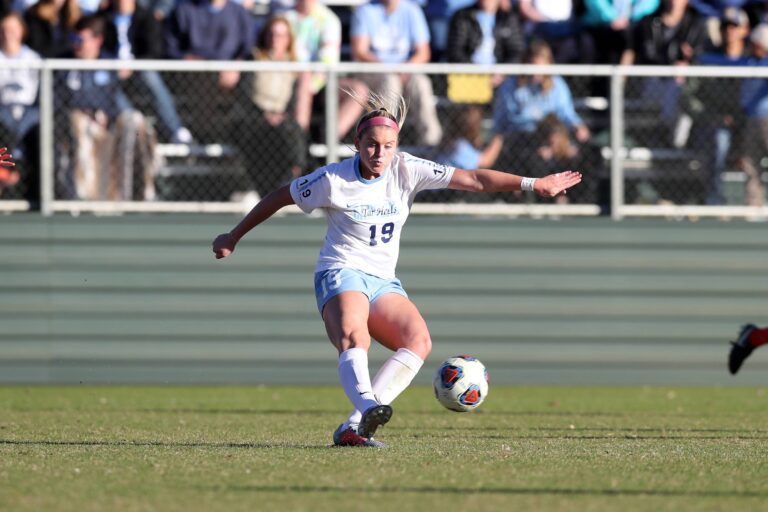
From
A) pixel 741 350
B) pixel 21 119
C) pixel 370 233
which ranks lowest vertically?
pixel 741 350

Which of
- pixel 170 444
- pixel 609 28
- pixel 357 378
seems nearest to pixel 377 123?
pixel 357 378

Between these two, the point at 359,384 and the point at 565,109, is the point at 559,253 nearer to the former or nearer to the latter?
the point at 565,109

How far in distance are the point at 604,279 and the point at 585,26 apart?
2.94m

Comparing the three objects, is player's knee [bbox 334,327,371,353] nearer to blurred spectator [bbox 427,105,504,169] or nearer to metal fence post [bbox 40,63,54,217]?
blurred spectator [bbox 427,105,504,169]

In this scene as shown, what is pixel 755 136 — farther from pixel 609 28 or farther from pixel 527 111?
pixel 527 111

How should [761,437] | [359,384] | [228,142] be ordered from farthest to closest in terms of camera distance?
[228,142], [761,437], [359,384]

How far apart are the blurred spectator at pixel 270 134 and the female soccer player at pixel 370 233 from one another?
6.00 m

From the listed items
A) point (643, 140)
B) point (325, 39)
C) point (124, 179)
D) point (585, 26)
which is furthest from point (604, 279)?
point (124, 179)

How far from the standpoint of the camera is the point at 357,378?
863 cm

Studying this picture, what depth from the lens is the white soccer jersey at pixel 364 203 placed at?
900 centimetres

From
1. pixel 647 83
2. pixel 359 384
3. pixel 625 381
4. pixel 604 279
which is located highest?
pixel 647 83

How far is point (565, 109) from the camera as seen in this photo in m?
15.5

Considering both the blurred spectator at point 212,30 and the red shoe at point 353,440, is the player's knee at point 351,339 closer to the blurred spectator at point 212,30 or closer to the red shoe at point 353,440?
the red shoe at point 353,440

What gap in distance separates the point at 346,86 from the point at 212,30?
70.8 inches
